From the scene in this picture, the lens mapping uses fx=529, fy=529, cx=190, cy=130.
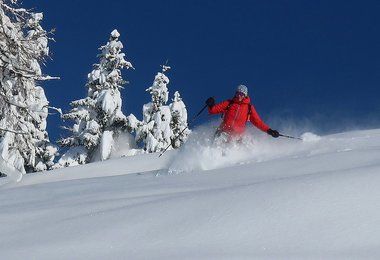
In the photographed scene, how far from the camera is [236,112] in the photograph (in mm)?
11477

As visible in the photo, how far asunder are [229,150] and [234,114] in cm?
97

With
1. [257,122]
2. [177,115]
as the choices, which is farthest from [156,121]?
[257,122]

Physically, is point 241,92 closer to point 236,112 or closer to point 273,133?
point 236,112

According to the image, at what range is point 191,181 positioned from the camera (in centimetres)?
723

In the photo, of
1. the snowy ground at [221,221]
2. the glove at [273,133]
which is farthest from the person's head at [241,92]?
the snowy ground at [221,221]

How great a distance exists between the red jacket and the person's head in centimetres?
8

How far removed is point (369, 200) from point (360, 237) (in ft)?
2.15

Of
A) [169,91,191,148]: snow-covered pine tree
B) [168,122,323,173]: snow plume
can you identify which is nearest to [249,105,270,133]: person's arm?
[168,122,323,173]: snow plume

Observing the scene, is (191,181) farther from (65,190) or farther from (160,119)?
(160,119)

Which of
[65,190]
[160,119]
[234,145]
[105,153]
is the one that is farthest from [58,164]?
[65,190]

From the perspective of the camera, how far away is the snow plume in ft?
33.3

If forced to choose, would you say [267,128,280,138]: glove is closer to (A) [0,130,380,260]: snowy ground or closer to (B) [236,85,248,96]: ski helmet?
(B) [236,85,248,96]: ski helmet

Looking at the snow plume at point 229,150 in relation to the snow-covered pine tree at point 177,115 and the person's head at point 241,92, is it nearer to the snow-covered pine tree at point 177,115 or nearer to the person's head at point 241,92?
the person's head at point 241,92

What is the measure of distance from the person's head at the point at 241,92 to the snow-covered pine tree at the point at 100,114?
47.0 feet
